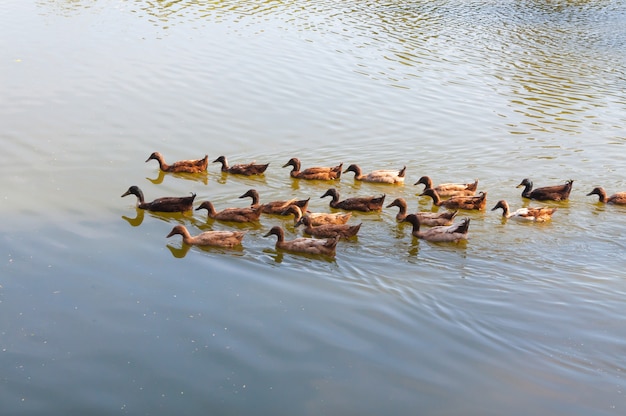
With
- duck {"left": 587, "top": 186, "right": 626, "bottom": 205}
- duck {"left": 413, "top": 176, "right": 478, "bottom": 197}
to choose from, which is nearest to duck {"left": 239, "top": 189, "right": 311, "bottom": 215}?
duck {"left": 413, "top": 176, "right": 478, "bottom": 197}

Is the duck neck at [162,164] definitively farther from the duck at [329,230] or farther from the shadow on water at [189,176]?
the duck at [329,230]

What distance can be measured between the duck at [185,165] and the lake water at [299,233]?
1.08 feet

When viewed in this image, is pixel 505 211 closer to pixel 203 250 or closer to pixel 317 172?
pixel 317 172

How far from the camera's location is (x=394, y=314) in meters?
12.6

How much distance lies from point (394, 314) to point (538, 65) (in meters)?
18.9

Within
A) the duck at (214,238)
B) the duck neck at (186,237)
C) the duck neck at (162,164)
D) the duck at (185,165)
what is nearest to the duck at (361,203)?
the duck at (214,238)

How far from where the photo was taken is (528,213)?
16.6 metres

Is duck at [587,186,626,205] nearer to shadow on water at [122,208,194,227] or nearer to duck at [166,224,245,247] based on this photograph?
duck at [166,224,245,247]

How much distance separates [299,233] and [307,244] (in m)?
1.22

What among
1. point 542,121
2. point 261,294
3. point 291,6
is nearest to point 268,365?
point 261,294

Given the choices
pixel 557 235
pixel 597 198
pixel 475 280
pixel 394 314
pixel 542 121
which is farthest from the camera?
pixel 542 121

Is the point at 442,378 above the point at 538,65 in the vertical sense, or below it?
below

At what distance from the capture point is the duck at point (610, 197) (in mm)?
17688

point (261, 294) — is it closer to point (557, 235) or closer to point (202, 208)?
point (202, 208)
